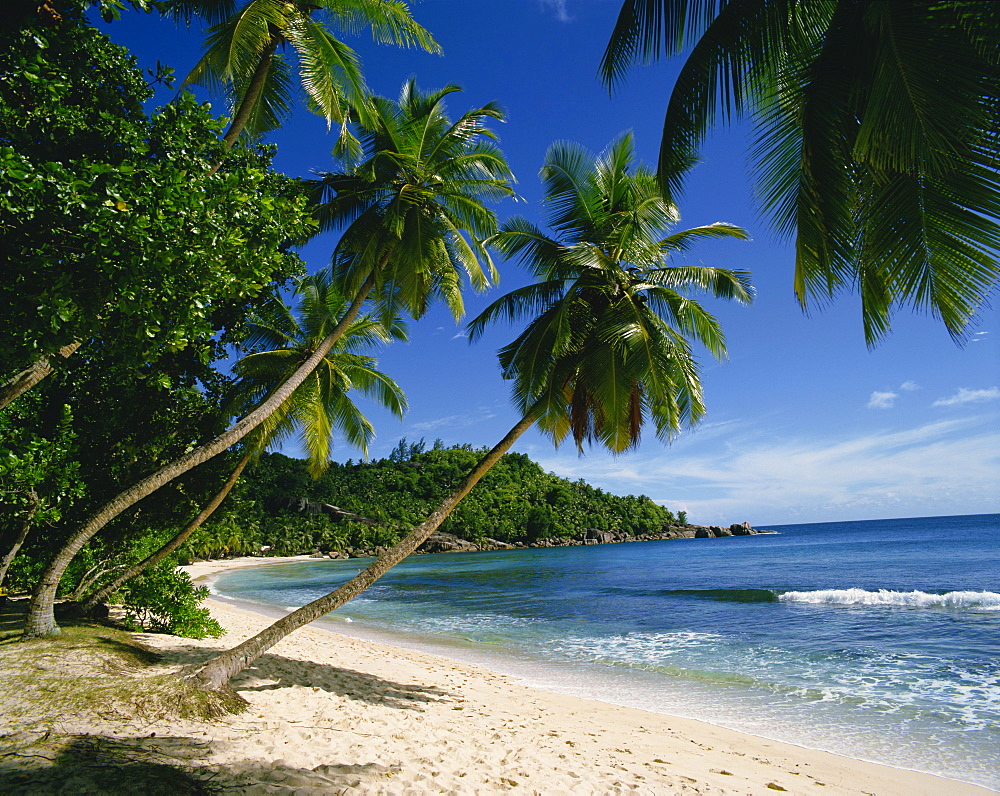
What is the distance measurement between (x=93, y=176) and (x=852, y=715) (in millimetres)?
11009

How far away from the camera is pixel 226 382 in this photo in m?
9.95

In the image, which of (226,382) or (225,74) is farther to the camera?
(226,382)

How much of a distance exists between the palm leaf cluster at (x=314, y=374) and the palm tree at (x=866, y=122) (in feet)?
27.4

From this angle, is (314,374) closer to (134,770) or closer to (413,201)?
(413,201)

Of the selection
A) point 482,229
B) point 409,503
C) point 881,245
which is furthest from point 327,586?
point 409,503

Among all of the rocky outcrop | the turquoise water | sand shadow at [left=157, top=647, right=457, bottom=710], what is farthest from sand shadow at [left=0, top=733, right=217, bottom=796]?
the rocky outcrop

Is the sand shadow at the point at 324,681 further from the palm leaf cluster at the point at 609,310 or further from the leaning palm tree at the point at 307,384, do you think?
the palm leaf cluster at the point at 609,310

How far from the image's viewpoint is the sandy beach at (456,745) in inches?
183

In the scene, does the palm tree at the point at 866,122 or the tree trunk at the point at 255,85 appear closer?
the palm tree at the point at 866,122

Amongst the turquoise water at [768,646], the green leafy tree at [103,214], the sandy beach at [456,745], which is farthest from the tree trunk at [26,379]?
the turquoise water at [768,646]

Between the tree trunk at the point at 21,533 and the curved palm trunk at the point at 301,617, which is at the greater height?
the tree trunk at the point at 21,533

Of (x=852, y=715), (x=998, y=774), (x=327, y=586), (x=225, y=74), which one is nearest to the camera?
(x=998, y=774)

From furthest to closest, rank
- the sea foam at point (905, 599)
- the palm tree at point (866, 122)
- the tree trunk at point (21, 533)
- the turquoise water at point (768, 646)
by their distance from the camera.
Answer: the sea foam at point (905, 599)
the turquoise water at point (768, 646)
the tree trunk at point (21, 533)
the palm tree at point (866, 122)

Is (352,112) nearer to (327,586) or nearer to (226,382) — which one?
(226,382)
